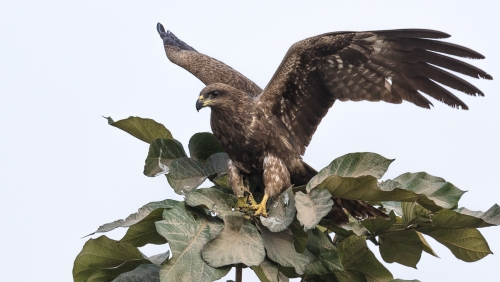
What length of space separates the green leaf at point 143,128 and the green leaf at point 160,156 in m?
0.12

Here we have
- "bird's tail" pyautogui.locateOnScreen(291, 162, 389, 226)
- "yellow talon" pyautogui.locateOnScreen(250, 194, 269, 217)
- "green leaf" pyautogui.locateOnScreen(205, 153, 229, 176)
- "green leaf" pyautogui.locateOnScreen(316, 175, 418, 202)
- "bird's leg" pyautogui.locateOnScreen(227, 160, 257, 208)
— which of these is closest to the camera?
"green leaf" pyautogui.locateOnScreen(316, 175, 418, 202)

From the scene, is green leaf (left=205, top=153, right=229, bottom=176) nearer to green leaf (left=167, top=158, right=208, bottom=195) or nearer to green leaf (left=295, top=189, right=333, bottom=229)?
green leaf (left=167, top=158, right=208, bottom=195)

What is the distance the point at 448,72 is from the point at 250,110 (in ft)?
5.84

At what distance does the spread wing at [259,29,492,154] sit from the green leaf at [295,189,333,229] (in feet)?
6.05

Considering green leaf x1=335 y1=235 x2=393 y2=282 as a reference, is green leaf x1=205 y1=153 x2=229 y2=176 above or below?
above

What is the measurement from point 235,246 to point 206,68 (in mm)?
4029

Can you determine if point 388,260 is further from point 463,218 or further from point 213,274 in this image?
point 213,274

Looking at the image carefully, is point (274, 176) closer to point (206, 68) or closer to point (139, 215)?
point (139, 215)

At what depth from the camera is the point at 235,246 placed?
13.0 feet

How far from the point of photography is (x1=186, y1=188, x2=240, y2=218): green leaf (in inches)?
165

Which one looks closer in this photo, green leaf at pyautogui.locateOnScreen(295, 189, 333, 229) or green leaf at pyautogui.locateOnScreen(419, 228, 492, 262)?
green leaf at pyautogui.locateOnScreen(295, 189, 333, 229)

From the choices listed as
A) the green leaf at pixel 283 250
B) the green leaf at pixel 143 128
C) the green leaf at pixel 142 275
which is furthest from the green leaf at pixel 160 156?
the green leaf at pixel 283 250

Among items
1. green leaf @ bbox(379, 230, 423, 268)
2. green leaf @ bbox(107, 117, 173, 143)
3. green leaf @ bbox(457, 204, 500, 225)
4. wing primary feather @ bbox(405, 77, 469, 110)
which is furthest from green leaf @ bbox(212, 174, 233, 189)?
green leaf @ bbox(457, 204, 500, 225)

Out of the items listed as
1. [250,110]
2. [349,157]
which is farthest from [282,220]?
[250,110]
